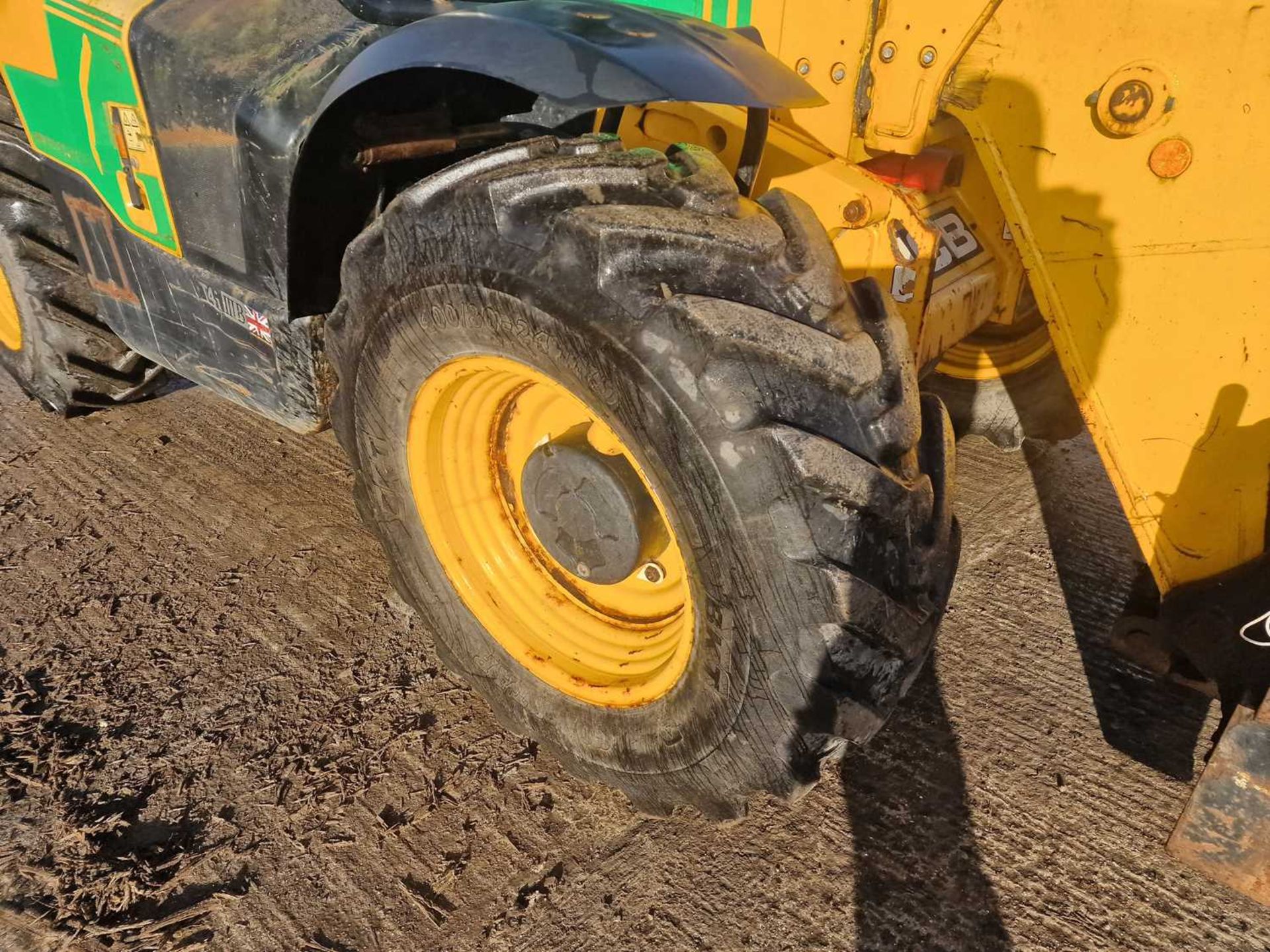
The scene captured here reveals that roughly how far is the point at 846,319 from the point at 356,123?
1075 millimetres

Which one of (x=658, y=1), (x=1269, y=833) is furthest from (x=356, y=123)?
(x=1269, y=833)

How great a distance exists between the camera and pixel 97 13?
85.0 inches

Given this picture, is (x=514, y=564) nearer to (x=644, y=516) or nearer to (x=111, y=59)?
(x=644, y=516)

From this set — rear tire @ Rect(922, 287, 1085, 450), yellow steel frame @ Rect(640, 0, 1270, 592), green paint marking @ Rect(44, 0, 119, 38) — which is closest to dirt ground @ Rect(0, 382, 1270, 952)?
rear tire @ Rect(922, 287, 1085, 450)

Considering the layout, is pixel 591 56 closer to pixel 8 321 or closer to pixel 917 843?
pixel 917 843

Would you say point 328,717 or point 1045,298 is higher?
point 1045,298

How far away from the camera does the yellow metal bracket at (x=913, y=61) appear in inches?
64.0

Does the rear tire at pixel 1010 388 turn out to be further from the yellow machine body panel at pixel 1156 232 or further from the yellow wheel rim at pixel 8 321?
the yellow wheel rim at pixel 8 321

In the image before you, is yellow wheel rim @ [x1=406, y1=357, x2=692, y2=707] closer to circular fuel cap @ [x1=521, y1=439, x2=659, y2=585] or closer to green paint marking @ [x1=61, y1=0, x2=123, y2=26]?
circular fuel cap @ [x1=521, y1=439, x2=659, y2=585]

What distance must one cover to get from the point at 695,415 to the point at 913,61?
898 millimetres

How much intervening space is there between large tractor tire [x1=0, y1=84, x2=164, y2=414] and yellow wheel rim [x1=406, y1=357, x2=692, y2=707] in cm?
167

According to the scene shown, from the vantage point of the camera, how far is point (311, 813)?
194 cm

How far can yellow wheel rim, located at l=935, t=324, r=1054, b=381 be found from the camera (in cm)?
291

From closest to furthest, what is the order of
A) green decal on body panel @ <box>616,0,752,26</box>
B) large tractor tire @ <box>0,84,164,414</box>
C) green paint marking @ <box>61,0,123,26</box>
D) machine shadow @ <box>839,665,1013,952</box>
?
1. machine shadow @ <box>839,665,1013,952</box>
2. green decal on body panel @ <box>616,0,752,26</box>
3. green paint marking @ <box>61,0,123,26</box>
4. large tractor tire @ <box>0,84,164,414</box>
